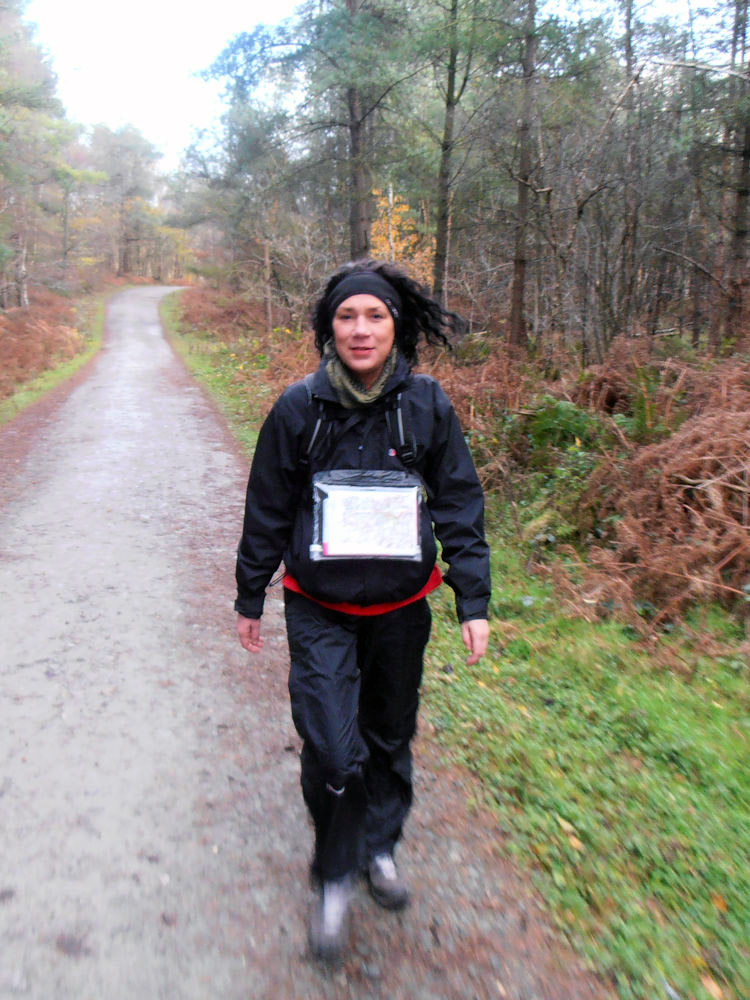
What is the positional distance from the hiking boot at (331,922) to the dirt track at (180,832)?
0.06 m

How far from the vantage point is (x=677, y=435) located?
19.4ft

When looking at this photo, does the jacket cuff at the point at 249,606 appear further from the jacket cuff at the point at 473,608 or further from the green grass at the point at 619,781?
the green grass at the point at 619,781

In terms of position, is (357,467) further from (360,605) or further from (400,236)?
(400,236)

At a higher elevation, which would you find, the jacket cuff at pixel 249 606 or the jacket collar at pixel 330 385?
the jacket collar at pixel 330 385

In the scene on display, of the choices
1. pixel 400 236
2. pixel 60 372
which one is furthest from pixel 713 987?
pixel 400 236

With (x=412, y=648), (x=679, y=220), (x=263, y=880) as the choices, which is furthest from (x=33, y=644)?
(x=679, y=220)

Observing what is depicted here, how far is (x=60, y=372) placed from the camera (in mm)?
17797

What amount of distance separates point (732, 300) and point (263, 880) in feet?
31.8

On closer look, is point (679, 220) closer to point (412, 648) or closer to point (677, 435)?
point (677, 435)

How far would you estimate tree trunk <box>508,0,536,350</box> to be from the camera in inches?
456

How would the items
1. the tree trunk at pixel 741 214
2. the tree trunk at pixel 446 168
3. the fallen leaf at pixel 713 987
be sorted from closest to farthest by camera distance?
the fallen leaf at pixel 713 987, the tree trunk at pixel 741 214, the tree trunk at pixel 446 168

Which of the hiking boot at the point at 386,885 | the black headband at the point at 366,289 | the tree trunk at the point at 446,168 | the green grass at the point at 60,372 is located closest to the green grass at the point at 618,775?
the hiking boot at the point at 386,885

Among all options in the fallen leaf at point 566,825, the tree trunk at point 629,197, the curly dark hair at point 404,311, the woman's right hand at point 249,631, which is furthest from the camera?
the tree trunk at point 629,197

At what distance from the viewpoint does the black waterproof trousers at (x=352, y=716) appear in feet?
7.23
